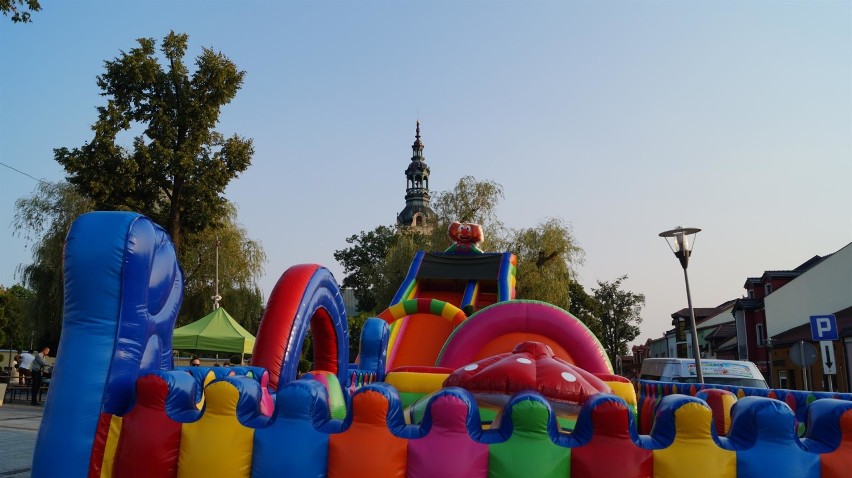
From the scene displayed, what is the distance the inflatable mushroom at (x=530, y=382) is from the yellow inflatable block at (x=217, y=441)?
1646mm

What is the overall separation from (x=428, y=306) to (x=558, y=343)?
353 cm

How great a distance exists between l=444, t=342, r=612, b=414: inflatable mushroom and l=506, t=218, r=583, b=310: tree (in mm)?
18527

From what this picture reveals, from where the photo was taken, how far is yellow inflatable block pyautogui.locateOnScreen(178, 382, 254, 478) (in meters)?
3.44

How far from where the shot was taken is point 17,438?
851cm

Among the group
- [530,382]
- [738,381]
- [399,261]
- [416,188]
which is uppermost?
[416,188]

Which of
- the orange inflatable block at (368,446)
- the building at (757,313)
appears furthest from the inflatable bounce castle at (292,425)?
the building at (757,313)

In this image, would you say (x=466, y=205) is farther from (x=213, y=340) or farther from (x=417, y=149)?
(x=417, y=149)

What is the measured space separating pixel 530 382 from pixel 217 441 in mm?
2022

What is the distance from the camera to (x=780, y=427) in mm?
3229

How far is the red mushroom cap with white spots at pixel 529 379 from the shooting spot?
14.1 feet

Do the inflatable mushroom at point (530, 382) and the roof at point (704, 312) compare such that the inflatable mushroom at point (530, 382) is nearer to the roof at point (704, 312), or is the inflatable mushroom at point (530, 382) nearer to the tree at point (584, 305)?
the tree at point (584, 305)

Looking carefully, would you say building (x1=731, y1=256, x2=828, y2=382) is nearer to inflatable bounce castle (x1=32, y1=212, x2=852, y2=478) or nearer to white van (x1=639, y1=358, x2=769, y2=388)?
white van (x1=639, y1=358, x2=769, y2=388)

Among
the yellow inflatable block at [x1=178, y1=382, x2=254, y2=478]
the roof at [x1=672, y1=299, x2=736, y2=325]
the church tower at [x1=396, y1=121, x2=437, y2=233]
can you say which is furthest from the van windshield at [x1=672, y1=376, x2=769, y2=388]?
the church tower at [x1=396, y1=121, x2=437, y2=233]

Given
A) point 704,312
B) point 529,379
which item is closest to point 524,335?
point 529,379
